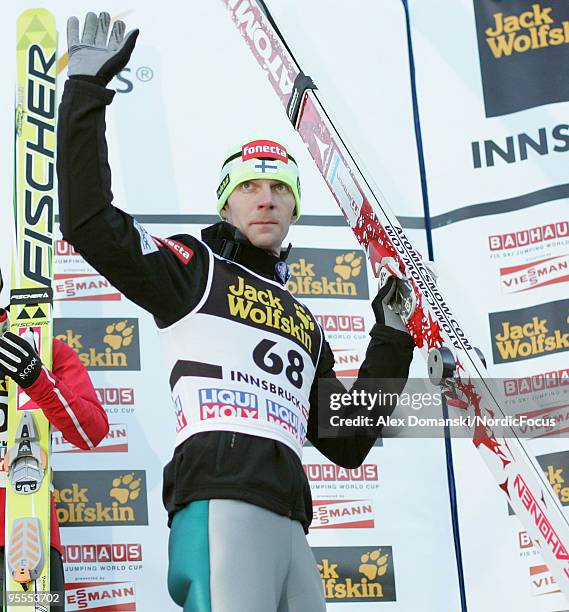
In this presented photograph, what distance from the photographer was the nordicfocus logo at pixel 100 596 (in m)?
3.70

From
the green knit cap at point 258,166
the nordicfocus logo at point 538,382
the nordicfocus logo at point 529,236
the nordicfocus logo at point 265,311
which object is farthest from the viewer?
the nordicfocus logo at point 529,236

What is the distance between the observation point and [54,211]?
3.78 meters

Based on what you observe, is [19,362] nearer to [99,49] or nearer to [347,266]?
[99,49]

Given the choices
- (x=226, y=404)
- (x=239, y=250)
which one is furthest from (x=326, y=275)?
(x=226, y=404)

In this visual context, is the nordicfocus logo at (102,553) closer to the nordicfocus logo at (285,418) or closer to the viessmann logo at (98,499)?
the viessmann logo at (98,499)

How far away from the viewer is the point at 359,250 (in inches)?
168

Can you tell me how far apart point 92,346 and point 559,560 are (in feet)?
6.44

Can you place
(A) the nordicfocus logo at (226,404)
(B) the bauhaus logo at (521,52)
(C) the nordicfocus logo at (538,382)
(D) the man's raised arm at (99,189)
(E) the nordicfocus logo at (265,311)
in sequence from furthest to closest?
1. (B) the bauhaus logo at (521,52)
2. (C) the nordicfocus logo at (538,382)
3. (E) the nordicfocus logo at (265,311)
4. (A) the nordicfocus logo at (226,404)
5. (D) the man's raised arm at (99,189)

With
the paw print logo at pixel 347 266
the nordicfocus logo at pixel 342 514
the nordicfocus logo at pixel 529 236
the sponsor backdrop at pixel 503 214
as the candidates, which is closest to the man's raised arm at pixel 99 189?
the nordicfocus logo at pixel 342 514

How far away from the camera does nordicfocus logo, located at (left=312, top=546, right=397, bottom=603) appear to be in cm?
390

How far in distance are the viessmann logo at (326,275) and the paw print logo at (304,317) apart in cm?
145

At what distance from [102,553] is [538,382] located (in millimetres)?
1636

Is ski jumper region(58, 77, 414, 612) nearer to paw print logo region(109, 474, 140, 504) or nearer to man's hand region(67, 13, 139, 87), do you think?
man's hand region(67, 13, 139, 87)

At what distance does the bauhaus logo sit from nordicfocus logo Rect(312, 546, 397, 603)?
171 centimetres
